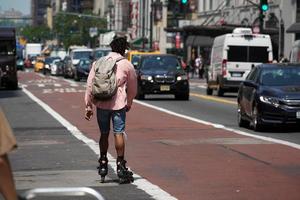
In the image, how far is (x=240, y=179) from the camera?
451 inches

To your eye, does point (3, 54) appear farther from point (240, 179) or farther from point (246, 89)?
point (240, 179)

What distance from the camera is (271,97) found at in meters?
18.9

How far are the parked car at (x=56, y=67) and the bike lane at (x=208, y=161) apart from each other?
55.3 meters

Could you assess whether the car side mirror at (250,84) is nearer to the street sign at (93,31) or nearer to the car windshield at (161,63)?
the car windshield at (161,63)

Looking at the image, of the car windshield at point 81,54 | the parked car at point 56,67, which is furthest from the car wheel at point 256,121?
the parked car at point 56,67

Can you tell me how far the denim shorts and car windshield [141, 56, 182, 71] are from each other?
22.0m

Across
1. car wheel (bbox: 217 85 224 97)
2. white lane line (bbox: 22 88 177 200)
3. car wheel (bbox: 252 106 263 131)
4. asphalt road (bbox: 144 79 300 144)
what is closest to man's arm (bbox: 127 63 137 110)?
white lane line (bbox: 22 88 177 200)

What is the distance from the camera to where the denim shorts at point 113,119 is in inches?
438

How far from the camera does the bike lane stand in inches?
416

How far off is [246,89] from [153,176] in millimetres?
9094

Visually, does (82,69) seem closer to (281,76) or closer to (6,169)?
(281,76)

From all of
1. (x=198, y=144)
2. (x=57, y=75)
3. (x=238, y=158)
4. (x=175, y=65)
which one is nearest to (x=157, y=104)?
(x=175, y=65)

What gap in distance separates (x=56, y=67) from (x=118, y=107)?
67583 mm

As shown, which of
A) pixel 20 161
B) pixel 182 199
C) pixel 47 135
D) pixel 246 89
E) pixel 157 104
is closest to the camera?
pixel 182 199
